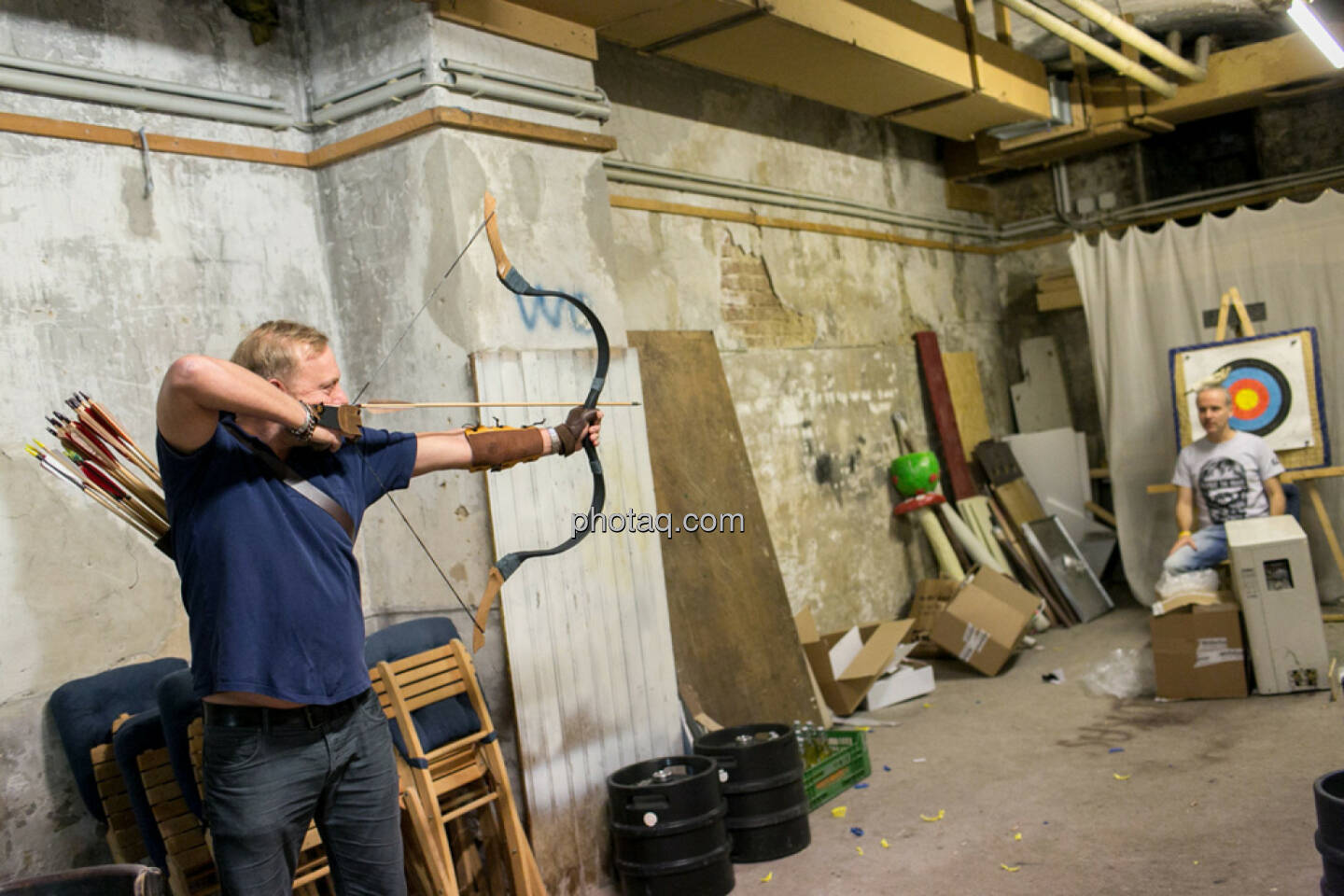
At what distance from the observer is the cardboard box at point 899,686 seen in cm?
526

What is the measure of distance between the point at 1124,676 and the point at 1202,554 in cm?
70

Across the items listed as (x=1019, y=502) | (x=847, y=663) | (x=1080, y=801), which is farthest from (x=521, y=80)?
(x=1019, y=502)

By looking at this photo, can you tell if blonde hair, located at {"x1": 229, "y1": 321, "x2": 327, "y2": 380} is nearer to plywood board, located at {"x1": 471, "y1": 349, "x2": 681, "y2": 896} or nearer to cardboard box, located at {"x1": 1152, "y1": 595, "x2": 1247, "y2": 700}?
plywood board, located at {"x1": 471, "y1": 349, "x2": 681, "y2": 896}

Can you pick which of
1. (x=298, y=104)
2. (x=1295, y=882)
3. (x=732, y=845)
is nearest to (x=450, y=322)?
(x=298, y=104)

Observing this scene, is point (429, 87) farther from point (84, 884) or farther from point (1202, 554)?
point (1202, 554)

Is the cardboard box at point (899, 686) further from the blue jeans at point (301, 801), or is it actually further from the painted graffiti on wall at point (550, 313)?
the blue jeans at point (301, 801)

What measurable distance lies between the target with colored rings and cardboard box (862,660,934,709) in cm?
221

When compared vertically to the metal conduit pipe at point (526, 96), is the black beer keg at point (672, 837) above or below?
below

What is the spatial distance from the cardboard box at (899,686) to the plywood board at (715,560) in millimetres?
643

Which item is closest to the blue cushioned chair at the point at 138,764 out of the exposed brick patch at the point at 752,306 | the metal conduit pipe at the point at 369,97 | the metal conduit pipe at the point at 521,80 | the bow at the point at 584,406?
the bow at the point at 584,406

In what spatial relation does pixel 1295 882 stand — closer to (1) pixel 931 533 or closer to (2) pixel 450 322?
(2) pixel 450 322

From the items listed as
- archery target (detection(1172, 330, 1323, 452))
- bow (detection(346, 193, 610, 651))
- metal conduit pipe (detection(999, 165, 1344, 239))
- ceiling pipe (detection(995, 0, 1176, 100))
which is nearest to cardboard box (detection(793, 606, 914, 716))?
bow (detection(346, 193, 610, 651))

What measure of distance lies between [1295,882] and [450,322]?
2758 millimetres

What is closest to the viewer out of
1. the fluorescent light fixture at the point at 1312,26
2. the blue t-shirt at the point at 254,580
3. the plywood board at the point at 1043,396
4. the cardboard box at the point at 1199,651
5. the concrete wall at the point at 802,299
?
the blue t-shirt at the point at 254,580
